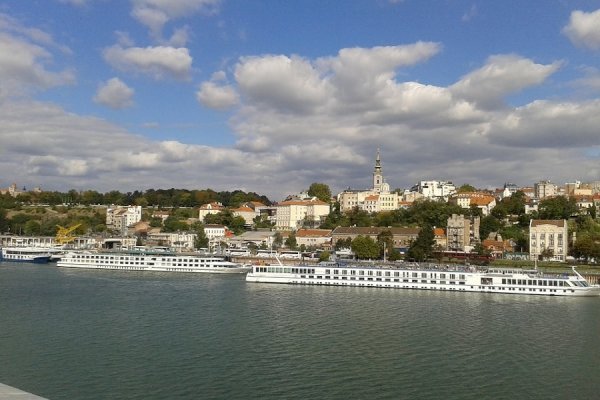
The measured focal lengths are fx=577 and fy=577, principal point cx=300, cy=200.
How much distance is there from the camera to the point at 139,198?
332 ft

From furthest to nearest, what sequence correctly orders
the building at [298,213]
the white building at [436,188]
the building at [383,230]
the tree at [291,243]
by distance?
the white building at [436,188], the building at [298,213], the tree at [291,243], the building at [383,230]

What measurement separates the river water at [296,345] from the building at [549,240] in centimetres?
1884

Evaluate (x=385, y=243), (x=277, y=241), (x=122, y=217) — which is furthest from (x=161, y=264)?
(x=122, y=217)

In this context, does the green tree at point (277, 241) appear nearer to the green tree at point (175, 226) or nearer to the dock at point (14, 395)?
the green tree at point (175, 226)

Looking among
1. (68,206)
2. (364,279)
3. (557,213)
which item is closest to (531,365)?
(364,279)

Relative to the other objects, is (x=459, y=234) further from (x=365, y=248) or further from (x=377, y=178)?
(x=377, y=178)

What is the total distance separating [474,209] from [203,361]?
4890 centimetres

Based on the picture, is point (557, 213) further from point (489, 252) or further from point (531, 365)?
point (531, 365)

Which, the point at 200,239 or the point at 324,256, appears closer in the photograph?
the point at 324,256

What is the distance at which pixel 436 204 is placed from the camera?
61.7 metres

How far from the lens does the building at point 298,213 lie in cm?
7550

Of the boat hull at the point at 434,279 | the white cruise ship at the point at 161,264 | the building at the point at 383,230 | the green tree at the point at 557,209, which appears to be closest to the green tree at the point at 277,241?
the building at the point at 383,230

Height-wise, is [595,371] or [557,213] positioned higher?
[557,213]

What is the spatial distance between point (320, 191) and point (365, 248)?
4017 centimetres
